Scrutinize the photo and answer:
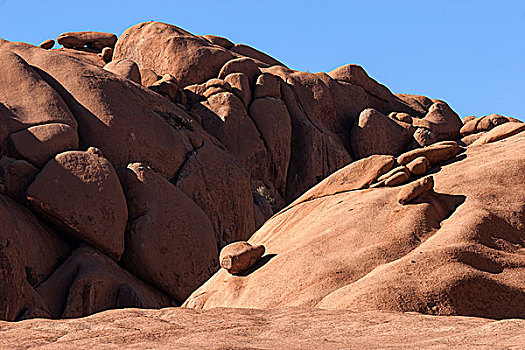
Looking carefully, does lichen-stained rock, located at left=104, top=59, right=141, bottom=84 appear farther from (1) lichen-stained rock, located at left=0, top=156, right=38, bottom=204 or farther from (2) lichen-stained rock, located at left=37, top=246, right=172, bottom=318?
(2) lichen-stained rock, located at left=37, top=246, right=172, bottom=318

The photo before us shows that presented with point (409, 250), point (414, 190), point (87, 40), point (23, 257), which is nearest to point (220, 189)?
point (23, 257)

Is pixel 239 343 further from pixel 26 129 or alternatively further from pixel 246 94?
pixel 246 94

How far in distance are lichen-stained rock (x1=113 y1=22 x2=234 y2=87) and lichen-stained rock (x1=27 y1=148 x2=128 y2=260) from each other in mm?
12425

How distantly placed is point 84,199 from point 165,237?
7.46 feet

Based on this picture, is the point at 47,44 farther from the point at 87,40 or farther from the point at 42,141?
the point at 42,141

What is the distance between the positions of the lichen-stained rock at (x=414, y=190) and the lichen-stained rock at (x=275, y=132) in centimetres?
1732

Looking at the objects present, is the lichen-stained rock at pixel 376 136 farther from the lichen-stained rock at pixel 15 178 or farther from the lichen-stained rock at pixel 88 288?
the lichen-stained rock at pixel 15 178

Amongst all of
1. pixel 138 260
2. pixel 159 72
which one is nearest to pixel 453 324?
pixel 138 260

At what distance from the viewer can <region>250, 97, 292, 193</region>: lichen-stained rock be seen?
27.8 meters

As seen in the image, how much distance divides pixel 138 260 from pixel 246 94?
12.4 meters

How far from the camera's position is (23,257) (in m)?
14.8

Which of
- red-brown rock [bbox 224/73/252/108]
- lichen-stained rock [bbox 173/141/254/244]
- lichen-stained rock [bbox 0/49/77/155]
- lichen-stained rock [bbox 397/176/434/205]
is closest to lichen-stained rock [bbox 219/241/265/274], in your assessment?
lichen-stained rock [bbox 397/176/434/205]

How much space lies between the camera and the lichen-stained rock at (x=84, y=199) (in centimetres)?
1609

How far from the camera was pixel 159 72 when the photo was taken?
96.6 feet
